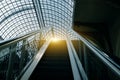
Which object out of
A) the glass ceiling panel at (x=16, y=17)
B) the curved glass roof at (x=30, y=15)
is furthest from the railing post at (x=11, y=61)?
the glass ceiling panel at (x=16, y=17)

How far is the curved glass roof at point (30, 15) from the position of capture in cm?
3364

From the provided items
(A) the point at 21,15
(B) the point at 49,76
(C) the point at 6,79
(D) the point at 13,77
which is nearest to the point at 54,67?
(B) the point at 49,76

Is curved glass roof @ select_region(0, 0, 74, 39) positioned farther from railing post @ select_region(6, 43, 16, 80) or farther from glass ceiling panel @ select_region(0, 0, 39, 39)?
railing post @ select_region(6, 43, 16, 80)

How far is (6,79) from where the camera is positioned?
3598 mm

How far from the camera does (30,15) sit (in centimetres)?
3762

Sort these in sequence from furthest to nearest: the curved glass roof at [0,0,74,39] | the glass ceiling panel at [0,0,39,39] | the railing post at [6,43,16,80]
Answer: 1. the glass ceiling panel at [0,0,39,39]
2. the curved glass roof at [0,0,74,39]
3. the railing post at [6,43,16,80]

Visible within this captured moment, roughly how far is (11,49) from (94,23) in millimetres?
11779

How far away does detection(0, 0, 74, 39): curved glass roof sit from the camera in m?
33.6

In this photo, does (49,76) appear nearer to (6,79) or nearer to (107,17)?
(6,79)

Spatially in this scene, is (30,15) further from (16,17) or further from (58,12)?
(58,12)

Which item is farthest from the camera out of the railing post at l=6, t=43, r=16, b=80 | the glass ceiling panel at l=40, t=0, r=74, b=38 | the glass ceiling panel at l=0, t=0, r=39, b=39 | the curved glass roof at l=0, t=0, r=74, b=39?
the glass ceiling panel at l=0, t=0, r=39, b=39

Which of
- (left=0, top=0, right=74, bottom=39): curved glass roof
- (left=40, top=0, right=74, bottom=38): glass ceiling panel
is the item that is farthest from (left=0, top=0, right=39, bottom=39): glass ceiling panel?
(left=40, top=0, right=74, bottom=38): glass ceiling panel

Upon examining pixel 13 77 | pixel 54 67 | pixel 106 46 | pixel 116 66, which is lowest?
pixel 106 46

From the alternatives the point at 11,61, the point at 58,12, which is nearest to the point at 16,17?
the point at 58,12
